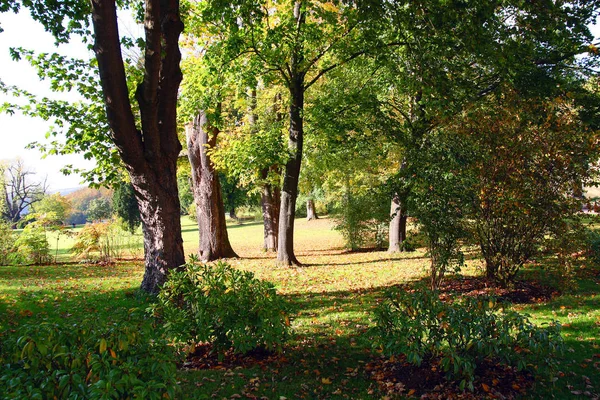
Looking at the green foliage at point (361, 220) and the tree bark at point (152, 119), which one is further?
the green foliage at point (361, 220)

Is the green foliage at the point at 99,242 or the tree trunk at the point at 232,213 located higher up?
the tree trunk at the point at 232,213

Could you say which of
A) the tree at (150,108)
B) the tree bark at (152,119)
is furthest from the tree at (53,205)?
the tree bark at (152,119)

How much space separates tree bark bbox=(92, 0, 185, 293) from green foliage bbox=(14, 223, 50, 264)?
990 centimetres

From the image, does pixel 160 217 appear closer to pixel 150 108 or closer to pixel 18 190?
pixel 150 108

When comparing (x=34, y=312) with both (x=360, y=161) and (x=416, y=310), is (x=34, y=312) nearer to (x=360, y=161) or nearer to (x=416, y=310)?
(x=416, y=310)

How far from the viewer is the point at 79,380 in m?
2.54

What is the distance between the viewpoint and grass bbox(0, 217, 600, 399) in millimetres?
4695

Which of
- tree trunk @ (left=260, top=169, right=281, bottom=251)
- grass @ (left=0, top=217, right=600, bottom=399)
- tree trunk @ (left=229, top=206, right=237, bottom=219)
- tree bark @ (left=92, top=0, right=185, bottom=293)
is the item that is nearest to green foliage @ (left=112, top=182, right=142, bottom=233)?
tree trunk @ (left=229, top=206, right=237, bottom=219)

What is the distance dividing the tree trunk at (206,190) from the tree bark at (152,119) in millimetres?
7270

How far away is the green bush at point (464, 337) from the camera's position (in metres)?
4.26

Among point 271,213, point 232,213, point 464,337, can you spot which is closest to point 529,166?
point 464,337

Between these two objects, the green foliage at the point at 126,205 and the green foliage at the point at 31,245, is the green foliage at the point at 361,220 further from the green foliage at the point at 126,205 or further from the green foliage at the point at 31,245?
the green foliage at the point at 126,205

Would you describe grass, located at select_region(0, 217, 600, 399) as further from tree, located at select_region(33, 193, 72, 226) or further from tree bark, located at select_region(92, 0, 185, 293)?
tree, located at select_region(33, 193, 72, 226)

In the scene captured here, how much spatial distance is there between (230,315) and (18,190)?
182 feet
